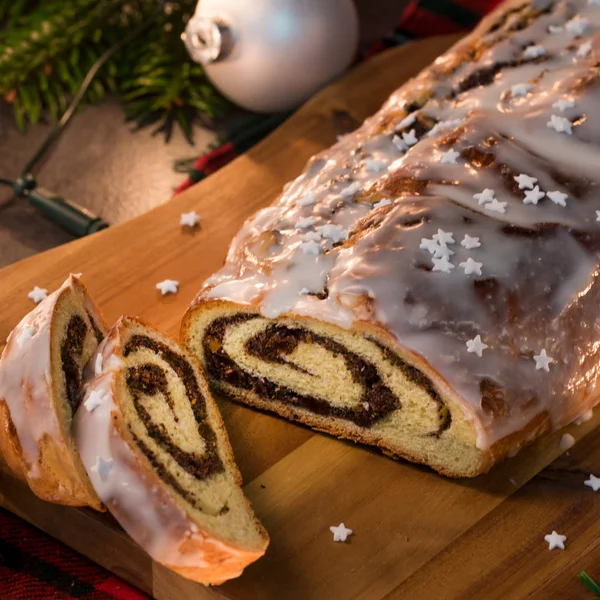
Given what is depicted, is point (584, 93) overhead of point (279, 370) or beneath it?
overhead

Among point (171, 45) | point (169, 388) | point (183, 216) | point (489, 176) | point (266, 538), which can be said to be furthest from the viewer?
point (171, 45)

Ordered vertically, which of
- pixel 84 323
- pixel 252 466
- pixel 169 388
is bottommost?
pixel 252 466

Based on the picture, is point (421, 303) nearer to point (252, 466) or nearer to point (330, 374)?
point (330, 374)

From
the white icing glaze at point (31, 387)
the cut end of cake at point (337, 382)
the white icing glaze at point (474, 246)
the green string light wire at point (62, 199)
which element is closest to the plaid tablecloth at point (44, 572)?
the white icing glaze at point (31, 387)

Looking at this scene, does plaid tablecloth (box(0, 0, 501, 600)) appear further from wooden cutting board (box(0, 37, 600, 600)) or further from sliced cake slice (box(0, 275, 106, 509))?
sliced cake slice (box(0, 275, 106, 509))

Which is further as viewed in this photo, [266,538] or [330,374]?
[330,374]

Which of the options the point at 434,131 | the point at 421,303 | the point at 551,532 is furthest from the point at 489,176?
the point at 551,532

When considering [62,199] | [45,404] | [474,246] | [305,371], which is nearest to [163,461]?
[45,404]
